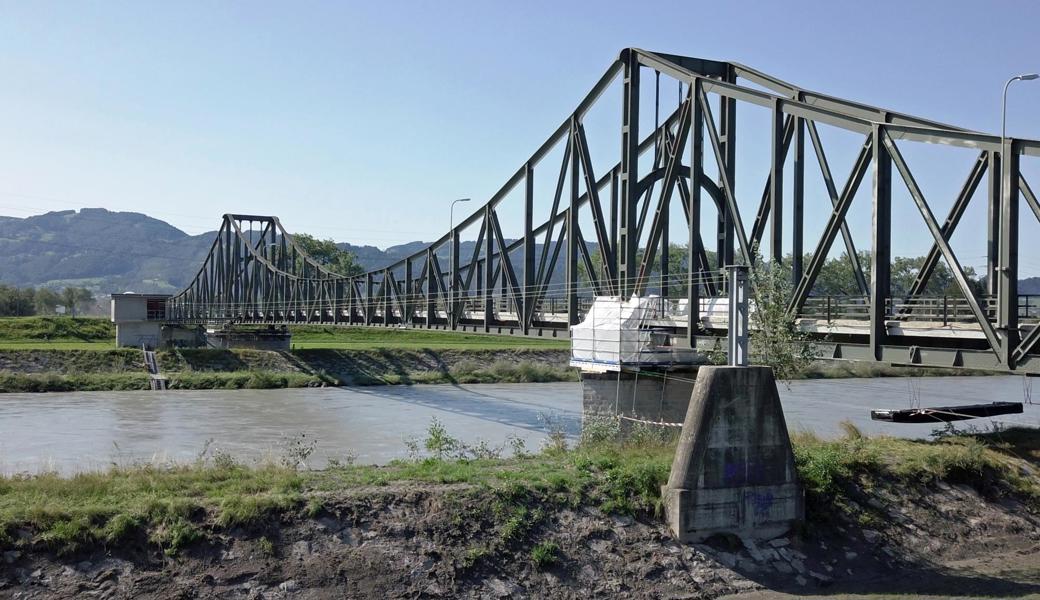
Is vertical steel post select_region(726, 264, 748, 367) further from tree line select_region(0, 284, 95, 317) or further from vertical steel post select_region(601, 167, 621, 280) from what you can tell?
tree line select_region(0, 284, 95, 317)

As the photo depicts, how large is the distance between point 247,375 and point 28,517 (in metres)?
43.6

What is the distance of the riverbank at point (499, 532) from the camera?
11.5 metres

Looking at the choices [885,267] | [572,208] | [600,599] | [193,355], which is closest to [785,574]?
[600,599]

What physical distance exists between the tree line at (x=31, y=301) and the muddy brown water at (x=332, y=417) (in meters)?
66.3

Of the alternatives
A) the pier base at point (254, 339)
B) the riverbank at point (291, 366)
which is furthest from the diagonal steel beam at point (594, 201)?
the pier base at point (254, 339)

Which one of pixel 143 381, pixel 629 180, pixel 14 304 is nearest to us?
pixel 629 180

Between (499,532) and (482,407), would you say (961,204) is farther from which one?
(482,407)

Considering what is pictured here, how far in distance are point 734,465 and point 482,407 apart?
93.6 feet

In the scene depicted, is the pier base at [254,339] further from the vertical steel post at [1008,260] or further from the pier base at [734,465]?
the vertical steel post at [1008,260]

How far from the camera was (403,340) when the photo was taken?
247ft

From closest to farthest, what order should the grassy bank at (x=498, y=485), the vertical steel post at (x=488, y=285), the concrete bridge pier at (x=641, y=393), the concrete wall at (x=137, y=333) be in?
the grassy bank at (x=498, y=485) → the concrete bridge pier at (x=641, y=393) → the vertical steel post at (x=488, y=285) → the concrete wall at (x=137, y=333)

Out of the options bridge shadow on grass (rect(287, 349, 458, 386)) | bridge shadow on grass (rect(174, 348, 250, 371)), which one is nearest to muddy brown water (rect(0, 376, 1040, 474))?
bridge shadow on grass (rect(287, 349, 458, 386))

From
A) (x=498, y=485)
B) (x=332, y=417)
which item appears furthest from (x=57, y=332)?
(x=498, y=485)

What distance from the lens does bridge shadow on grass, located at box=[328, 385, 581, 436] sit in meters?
34.0
